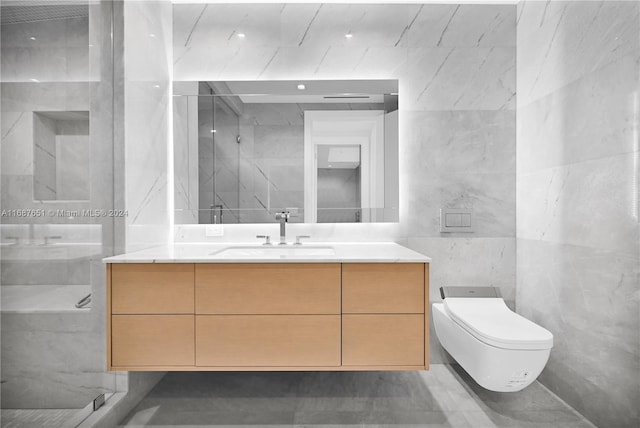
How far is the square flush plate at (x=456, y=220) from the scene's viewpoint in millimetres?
2137

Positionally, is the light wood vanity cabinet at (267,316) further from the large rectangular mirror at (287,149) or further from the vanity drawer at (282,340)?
the large rectangular mirror at (287,149)

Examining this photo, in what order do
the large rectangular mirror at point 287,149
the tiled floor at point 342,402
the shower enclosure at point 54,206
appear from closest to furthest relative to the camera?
1. the shower enclosure at point 54,206
2. the tiled floor at point 342,402
3. the large rectangular mirror at point 287,149

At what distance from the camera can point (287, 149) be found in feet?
7.06

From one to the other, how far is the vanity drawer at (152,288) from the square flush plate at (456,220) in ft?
5.01

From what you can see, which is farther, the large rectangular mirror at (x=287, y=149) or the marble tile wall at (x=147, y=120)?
the large rectangular mirror at (x=287, y=149)

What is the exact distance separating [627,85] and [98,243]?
2448mm

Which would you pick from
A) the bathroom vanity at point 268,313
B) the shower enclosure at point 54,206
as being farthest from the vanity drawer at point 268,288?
the shower enclosure at point 54,206

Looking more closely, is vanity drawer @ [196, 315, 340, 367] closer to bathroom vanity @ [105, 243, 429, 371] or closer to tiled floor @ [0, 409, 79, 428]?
bathroom vanity @ [105, 243, 429, 371]

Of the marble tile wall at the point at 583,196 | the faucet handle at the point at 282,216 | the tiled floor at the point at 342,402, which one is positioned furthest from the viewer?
the faucet handle at the point at 282,216

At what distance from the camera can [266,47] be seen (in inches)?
84.4

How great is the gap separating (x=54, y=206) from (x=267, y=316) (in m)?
0.95

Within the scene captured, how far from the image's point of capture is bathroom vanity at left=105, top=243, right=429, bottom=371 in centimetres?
149

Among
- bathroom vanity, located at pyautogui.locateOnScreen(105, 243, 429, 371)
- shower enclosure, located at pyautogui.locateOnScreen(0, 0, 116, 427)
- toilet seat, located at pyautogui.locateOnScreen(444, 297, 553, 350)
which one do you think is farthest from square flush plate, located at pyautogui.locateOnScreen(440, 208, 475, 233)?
shower enclosure, located at pyautogui.locateOnScreen(0, 0, 116, 427)

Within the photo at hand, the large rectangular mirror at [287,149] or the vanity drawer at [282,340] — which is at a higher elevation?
the large rectangular mirror at [287,149]
